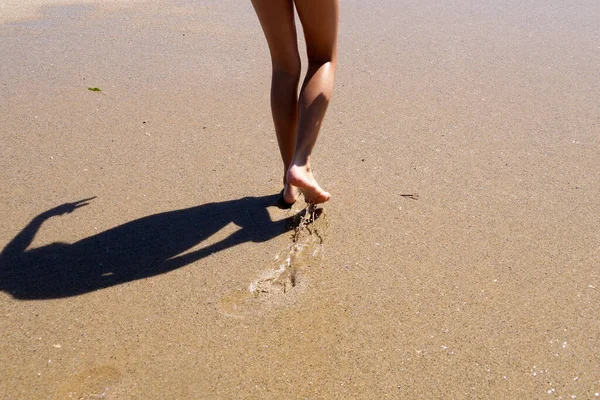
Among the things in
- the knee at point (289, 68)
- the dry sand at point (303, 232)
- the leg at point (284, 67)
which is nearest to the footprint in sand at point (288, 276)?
the dry sand at point (303, 232)

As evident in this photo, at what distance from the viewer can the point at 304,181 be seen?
2.43 meters

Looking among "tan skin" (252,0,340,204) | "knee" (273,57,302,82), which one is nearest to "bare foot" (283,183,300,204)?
"tan skin" (252,0,340,204)

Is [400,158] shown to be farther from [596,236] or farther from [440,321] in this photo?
[440,321]

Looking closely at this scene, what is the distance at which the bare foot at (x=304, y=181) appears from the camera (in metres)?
2.42

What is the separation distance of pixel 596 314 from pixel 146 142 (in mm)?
2084

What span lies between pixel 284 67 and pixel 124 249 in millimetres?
881

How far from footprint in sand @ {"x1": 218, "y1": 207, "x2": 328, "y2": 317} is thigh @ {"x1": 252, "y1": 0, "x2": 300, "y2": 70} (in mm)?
577

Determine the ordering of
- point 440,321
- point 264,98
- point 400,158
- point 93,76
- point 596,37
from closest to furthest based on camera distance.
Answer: point 440,321 < point 400,158 < point 264,98 < point 93,76 < point 596,37

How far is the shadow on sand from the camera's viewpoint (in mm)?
2445

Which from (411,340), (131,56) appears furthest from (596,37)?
(411,340)

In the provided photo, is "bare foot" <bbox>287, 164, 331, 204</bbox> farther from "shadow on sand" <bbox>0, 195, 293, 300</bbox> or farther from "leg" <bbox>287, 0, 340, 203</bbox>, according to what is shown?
"shadow on sand" <bbox>0, 195, 293, 300</bbox>

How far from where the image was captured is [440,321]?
226 centimetres

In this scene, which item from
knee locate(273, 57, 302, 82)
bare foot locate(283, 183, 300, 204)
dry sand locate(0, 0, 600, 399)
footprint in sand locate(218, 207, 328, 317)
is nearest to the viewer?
dry sand locate(0, 0, 600, 399)

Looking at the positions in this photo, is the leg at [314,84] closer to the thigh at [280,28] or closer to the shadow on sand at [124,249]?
the thigh at [280,28]
